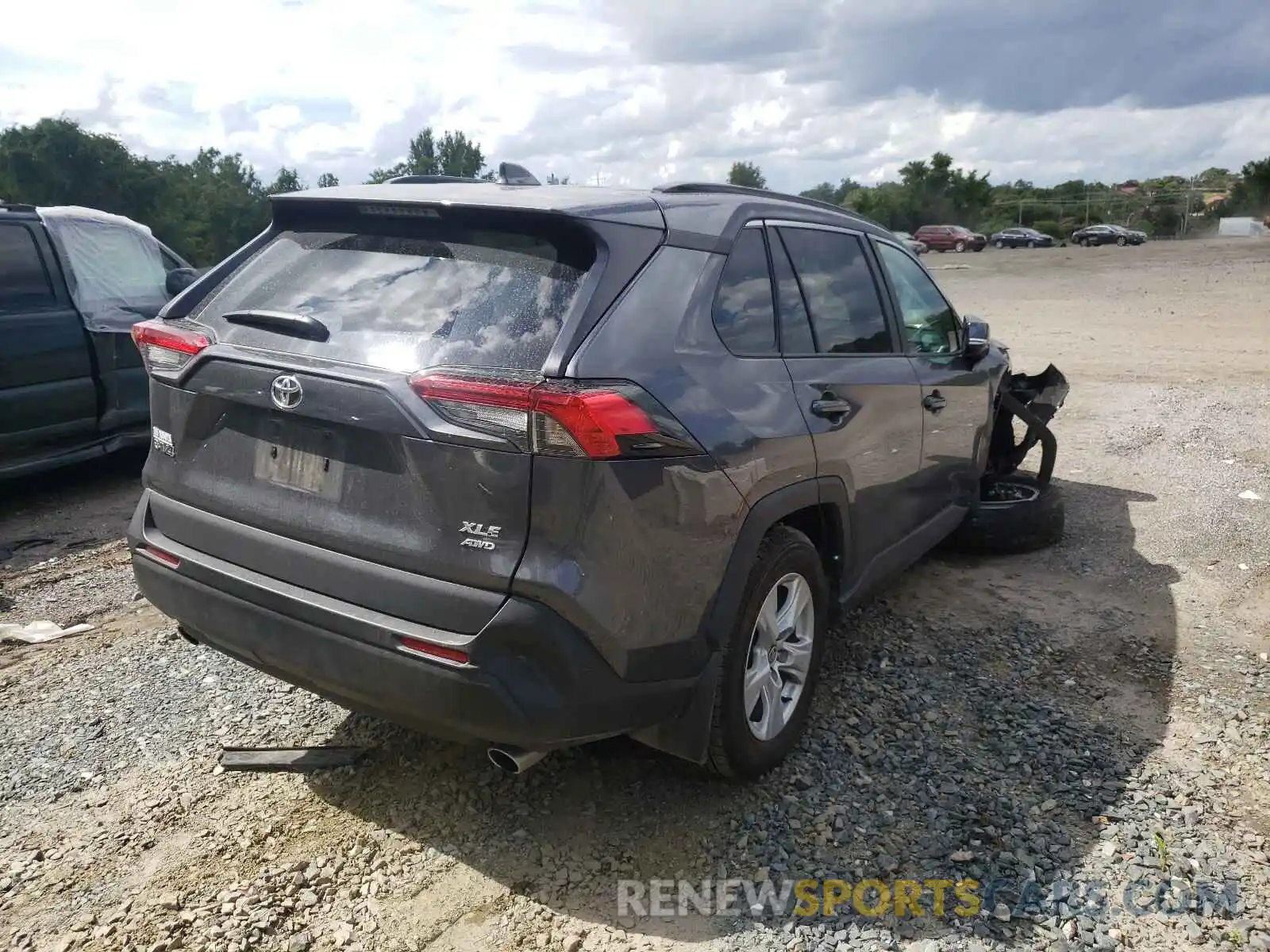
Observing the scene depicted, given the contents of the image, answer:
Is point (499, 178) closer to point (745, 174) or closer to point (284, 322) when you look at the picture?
point (284, 322)

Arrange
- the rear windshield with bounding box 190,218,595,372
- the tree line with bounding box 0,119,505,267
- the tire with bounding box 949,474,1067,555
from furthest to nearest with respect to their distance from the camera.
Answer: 1. the tree line with bounding box 0,119,505,267
2. the tire with bounding box 949,474,1067,555
3. the rear windshield with bounding box 190,218,595,372

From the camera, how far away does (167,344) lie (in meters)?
3.07

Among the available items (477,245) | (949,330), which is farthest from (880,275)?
(477,245)

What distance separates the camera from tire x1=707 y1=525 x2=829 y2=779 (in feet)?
9.78

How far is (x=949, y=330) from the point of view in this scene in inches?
194

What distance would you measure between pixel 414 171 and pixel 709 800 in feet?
177

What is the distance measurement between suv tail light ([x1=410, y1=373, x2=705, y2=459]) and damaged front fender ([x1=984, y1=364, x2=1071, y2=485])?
425 cm

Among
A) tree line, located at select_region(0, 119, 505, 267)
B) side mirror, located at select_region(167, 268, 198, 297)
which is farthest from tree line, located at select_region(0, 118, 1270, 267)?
side mirror, located at select_region(167, 268, 198, 297)

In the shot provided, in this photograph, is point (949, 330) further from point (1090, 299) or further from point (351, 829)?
point (1090, 299)

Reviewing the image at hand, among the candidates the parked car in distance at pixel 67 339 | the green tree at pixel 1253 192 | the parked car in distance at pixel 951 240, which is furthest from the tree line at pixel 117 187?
Result: the green tree at pixel 1253 192

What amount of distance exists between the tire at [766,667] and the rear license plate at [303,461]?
48.6 inches

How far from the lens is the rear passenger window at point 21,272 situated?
6176mm

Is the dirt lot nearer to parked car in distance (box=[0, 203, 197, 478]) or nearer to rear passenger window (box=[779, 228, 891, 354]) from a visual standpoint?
rear passenger window (box=[779, 228, 891, 354])

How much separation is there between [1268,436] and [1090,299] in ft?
53.6
